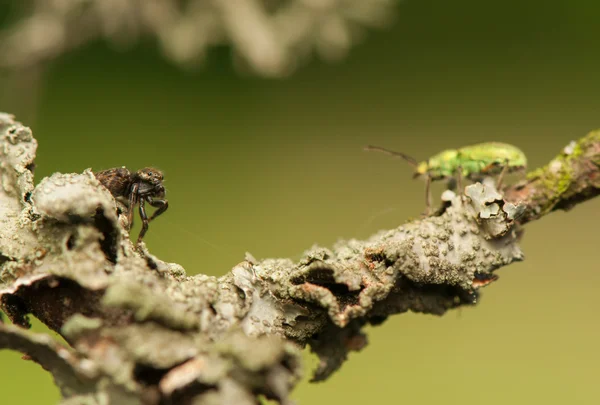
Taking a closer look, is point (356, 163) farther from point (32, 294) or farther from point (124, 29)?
point (32, 294)

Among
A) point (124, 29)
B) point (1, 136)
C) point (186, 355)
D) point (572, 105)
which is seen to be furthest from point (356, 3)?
point (186, 355)

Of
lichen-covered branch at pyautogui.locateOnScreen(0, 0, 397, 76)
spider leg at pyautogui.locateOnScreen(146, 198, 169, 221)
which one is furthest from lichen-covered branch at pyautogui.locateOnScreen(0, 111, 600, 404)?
lichen-covered branch at pyautogui.locateOnScreen(0, 0, 397, 76)

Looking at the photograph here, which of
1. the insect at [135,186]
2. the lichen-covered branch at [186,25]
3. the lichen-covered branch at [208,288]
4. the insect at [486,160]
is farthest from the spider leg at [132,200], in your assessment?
the lichen-covered branch at [186,25]

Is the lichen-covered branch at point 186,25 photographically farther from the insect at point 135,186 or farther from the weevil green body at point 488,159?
the insect at point 135,186

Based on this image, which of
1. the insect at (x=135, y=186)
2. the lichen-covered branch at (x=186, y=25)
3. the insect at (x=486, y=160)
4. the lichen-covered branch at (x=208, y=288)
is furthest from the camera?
the lichen-covered branch at (x=186, y=25)

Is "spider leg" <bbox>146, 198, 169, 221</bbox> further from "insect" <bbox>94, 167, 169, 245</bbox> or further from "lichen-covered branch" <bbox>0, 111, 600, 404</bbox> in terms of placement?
"lichen-covered branch" <bbox>0, 111, 600, 404</bbox>

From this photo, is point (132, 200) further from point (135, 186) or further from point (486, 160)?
point (486, 160)

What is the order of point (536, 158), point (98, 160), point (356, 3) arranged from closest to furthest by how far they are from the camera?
point (356, 3), point (98, 160), point (536, 158)
